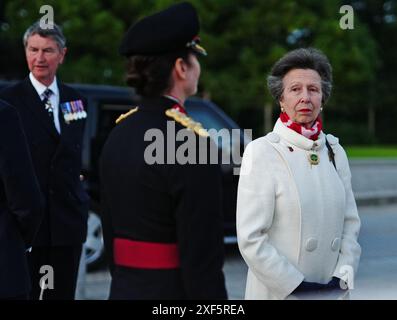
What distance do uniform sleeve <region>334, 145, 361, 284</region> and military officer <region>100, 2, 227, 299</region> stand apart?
0.82 m

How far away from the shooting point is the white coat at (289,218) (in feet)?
9.88

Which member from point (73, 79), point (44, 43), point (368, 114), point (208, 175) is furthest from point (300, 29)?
point (208, 175)

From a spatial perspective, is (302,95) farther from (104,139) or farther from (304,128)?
(104,139)

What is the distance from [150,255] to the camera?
8.13 ft

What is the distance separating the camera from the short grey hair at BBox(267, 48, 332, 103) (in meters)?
3.30

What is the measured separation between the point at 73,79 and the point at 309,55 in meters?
25.0

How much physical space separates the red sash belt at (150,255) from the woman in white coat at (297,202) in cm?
59

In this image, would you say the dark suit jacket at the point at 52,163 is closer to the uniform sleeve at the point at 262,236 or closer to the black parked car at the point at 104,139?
the uniform sleeve at the point at 262,236

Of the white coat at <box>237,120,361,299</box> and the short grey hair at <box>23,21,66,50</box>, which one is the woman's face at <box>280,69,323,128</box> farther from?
the short grey hair at <box>23,21,66,50</box>

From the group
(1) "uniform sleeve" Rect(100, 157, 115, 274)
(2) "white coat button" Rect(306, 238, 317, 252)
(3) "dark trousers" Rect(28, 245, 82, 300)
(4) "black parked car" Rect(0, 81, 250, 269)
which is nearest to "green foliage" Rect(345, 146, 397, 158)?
(4) "black parked car" Rect(0, 81, 250, 269)

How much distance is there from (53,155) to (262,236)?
1.73 metres

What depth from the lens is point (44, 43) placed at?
14.8ft
